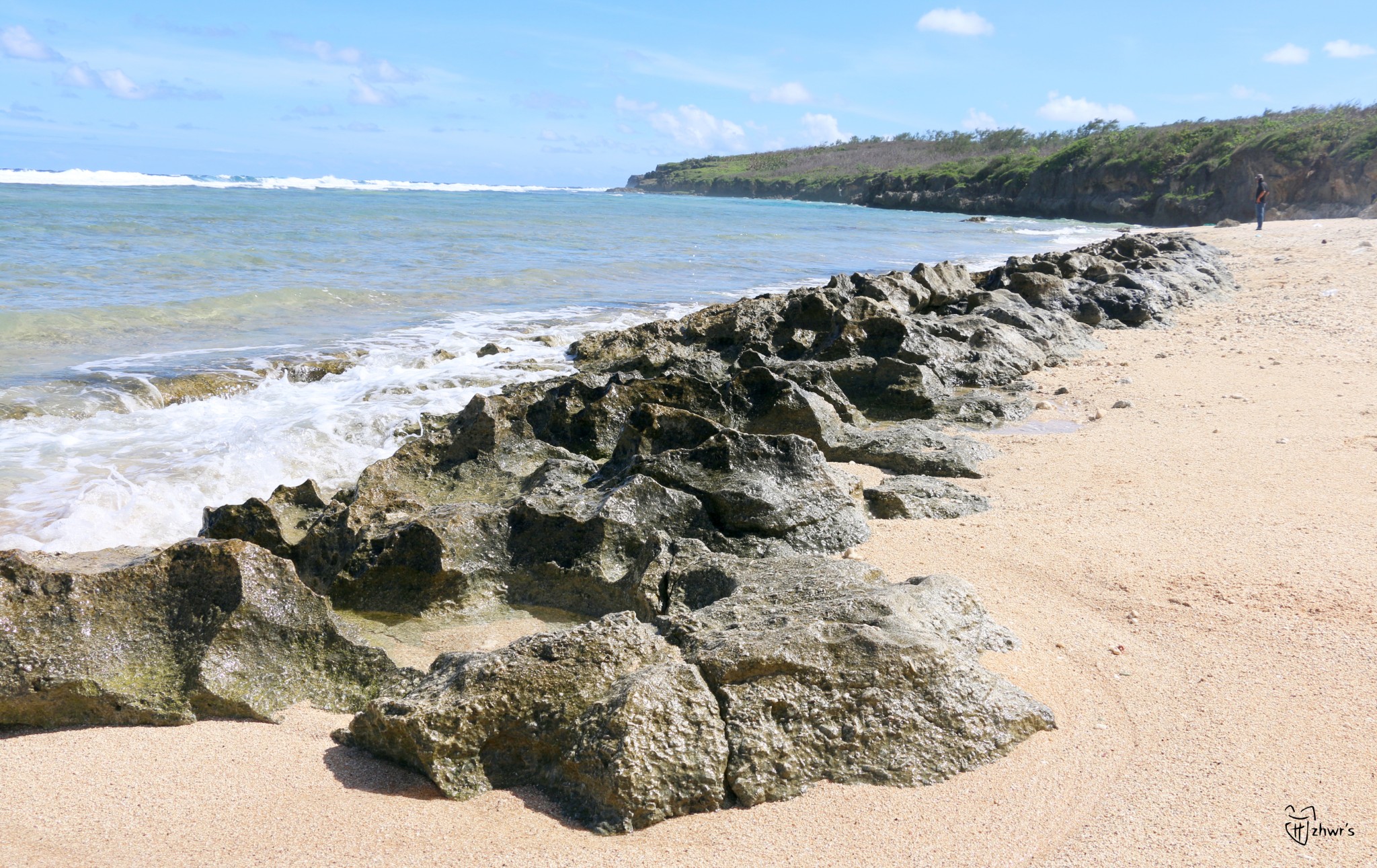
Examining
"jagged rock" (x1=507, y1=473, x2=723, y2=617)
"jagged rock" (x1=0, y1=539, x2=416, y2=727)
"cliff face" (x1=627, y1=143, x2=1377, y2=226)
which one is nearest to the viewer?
"jagged rock" (x1=0, y1=539, x2=416, y2=727)

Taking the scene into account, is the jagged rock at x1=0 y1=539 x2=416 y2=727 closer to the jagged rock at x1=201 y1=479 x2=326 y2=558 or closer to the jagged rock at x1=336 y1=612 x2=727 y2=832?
the jagged rock at x1=336 y1=612 x2=727 y2=832

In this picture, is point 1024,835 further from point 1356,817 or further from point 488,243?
point 488,243

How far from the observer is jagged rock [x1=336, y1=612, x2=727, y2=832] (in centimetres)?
255

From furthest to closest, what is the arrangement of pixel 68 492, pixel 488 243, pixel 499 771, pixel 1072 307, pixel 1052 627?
pixel 488 243 < pixel 1072 307 < pixel 68 492 < pixel 1052 627 < pixel 499 771

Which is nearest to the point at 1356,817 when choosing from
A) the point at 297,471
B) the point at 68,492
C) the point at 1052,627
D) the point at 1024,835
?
the point at 1024,835

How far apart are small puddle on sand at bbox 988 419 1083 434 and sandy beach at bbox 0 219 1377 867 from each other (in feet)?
5.60

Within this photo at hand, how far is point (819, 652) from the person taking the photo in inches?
113

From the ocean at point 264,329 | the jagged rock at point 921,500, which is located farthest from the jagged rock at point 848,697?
the ocean at point 264,329

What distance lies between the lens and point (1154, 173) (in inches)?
1902

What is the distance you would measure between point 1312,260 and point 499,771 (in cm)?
1960

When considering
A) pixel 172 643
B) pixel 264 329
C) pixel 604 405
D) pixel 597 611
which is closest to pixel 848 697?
pixel 597 611

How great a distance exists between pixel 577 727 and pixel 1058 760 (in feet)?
4.63

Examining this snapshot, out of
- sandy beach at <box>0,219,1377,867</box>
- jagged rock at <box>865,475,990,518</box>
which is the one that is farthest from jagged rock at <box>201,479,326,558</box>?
jagged rock at <box>865,475,990,518</box>
